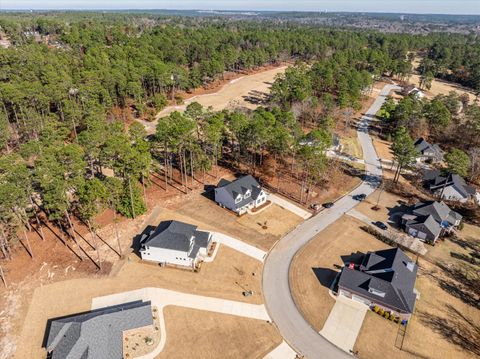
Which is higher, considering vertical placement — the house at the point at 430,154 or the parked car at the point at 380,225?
the house at the point at 430,154

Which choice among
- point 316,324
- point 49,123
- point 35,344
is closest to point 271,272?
point 316,324

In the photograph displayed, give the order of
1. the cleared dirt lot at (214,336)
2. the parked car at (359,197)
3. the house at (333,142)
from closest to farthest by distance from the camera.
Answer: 1. the cleared dirt lot at (214,336)
2. the parked car at (359,197)
3. the house at (333,142)

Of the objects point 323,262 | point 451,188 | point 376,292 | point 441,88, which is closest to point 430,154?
point 451,188

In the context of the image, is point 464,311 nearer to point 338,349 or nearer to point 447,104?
point 338,349

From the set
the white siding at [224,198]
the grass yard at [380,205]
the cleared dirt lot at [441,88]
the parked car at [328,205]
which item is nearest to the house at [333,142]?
the parked car at [328,205]

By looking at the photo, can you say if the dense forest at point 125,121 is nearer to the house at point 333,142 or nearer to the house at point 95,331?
the house at point 333,142

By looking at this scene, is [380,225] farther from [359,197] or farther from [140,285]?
[140,285]
